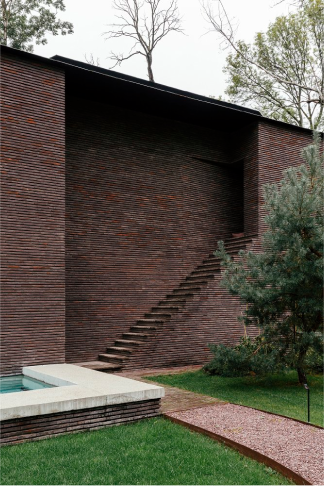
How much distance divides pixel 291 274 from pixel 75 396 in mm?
3479

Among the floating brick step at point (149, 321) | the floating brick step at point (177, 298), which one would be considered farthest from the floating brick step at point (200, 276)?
the floating brick step at point (149, 321)

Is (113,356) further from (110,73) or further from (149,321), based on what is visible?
(110,73)

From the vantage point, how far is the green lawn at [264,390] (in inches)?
235

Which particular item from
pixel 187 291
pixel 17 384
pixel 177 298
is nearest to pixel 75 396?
pixel 17 384

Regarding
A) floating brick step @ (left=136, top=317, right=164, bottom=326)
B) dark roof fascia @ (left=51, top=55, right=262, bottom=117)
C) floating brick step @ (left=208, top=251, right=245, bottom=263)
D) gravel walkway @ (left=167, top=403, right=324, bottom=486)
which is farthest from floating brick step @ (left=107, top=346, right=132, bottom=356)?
dark roof fascia @ (left=51, top=55, right=262, bottom=117)

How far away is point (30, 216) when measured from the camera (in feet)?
25.5

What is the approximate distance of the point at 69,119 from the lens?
31.7 ft

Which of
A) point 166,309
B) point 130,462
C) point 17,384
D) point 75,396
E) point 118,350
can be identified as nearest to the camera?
point 130,462

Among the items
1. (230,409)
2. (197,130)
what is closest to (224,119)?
(197,130)

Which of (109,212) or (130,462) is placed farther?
(109,212)

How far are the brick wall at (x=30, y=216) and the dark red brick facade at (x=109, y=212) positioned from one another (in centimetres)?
2

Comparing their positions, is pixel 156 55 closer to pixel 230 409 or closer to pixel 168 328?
pixel 168 328

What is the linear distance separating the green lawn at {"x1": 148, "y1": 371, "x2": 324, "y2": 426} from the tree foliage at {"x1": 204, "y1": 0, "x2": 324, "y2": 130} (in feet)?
40.8

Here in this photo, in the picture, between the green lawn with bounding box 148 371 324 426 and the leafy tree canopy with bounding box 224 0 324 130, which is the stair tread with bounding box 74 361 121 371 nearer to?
the green lawn with bounding box 148 371 324 426
